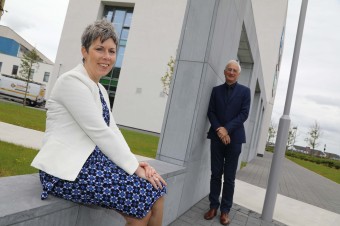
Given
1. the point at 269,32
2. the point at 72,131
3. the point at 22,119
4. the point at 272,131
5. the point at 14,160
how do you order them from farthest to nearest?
the point at 272,131 < the point at 269,32 < the point at 22,119 < the point at 14,160 < the point at 72,131

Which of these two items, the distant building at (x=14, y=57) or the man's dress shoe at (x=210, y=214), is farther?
the distant building at (x=14, y=57)

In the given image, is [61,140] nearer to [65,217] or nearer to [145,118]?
[65,217]

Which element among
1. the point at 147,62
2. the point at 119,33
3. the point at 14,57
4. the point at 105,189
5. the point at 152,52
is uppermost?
the point at 119,33

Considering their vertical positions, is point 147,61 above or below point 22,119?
above

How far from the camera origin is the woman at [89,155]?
1.84 metres

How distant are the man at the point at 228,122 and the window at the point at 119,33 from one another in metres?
24.2

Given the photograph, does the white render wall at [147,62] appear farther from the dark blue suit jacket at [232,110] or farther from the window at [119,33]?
the dark blue suit jacket at [232,110]

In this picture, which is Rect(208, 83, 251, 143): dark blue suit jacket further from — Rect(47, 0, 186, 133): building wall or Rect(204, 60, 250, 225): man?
Rect(47, 0, 186, 133): building wall

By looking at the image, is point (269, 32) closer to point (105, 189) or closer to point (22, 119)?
point (22, 119)

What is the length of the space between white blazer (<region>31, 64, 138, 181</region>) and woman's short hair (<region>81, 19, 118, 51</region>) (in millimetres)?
242

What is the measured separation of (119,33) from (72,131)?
2731 centimetres

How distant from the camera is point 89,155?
6.38ft

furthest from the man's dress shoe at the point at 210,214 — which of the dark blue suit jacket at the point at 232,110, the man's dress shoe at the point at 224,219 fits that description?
the dark blue suit jacket at the point at 232,110

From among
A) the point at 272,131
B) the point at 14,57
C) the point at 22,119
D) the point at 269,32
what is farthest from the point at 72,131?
the point at 272,131
